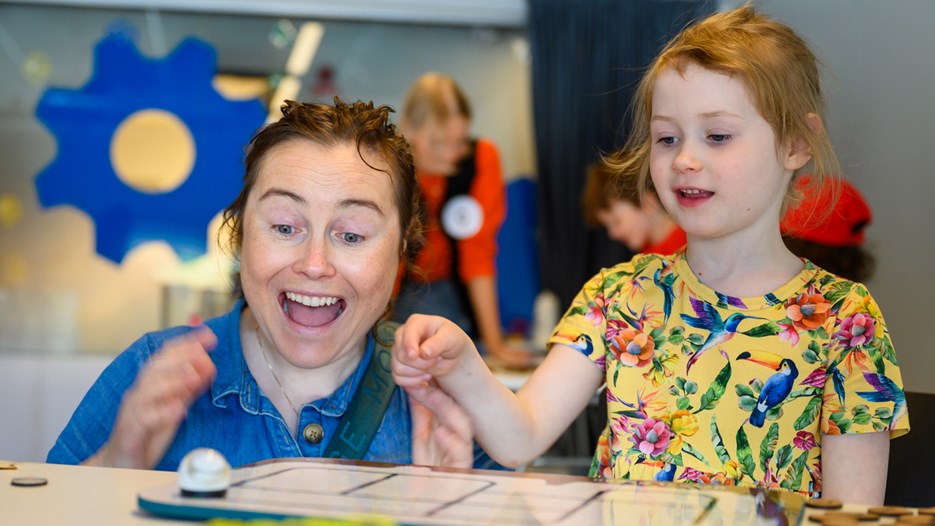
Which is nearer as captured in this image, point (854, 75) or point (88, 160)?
point (854, 75)

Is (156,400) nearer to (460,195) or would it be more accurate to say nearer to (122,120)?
(460,195)

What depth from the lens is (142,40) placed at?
554 cm

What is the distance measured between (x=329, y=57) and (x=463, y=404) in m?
4.42

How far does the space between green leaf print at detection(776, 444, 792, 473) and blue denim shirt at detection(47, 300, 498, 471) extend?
1.80 ft

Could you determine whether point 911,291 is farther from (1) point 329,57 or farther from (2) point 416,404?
(1) point 329,57

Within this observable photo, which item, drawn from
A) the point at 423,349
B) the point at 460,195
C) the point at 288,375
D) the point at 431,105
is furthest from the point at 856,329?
the point at 460,195

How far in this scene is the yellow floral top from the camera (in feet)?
4.81

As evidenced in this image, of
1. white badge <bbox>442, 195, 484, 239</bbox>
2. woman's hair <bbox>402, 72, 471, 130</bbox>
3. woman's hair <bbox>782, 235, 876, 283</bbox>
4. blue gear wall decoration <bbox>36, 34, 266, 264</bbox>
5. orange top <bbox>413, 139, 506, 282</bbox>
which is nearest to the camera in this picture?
woman's hair <bbox>782, 235, 876, 283</bbox>

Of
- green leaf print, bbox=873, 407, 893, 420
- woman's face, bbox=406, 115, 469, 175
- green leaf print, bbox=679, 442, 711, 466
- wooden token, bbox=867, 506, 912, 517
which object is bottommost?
wooden token, bbox=867, 506, 912, 517

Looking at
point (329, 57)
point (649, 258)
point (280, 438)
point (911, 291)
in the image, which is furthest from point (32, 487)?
point (329, 57)

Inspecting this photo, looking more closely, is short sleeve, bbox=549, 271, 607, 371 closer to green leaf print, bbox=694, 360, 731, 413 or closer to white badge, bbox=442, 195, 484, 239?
green leaf print, bbox=694, 360, 731, 413

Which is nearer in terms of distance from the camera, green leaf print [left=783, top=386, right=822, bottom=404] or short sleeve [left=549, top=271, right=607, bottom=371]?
green leaf print [left=783, top=386, right=822, bottom=404]

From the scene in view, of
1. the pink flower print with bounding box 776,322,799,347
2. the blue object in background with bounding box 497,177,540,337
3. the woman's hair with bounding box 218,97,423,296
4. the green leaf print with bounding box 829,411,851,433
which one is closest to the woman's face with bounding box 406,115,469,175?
the blue object in background with bounding box 497,177,540,337

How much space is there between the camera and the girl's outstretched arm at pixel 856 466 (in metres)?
1.41
